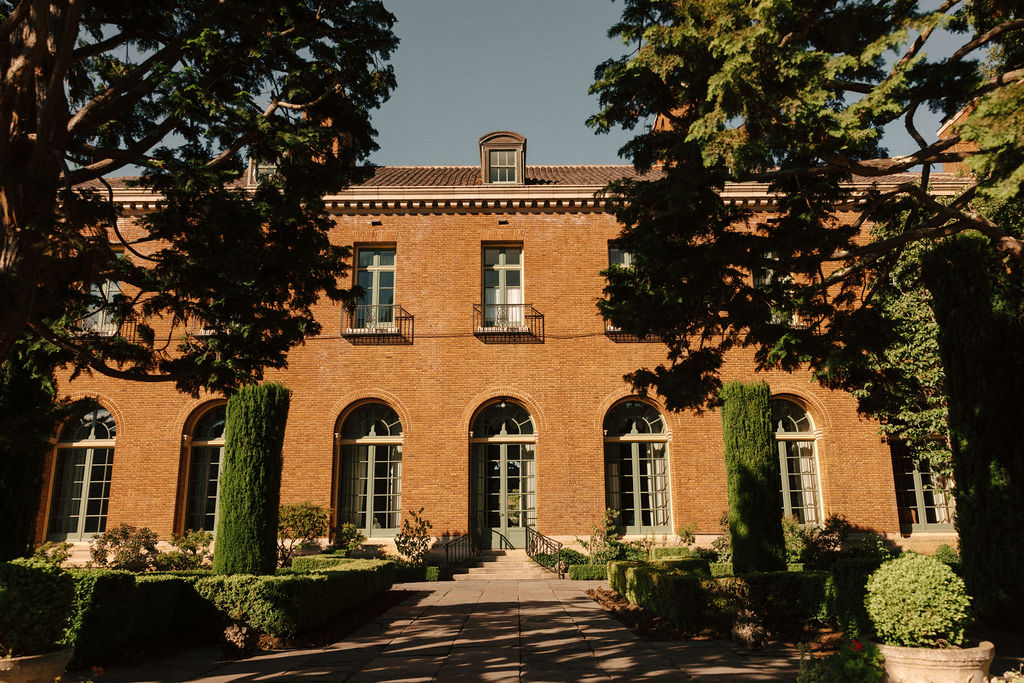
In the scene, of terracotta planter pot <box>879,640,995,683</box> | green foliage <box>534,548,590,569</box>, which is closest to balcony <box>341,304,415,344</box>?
green foliage <box>534,548,590,569</box>

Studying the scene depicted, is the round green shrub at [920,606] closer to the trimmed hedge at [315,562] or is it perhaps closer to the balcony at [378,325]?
the trimmed hedge at [315,562]

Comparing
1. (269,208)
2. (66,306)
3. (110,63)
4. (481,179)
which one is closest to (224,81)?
(269,208)

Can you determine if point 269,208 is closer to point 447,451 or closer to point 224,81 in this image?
point 224,81

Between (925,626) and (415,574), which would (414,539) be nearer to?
(415,574)

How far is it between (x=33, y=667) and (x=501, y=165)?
1822 cm

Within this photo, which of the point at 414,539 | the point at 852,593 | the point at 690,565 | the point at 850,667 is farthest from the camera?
the point at 414,539

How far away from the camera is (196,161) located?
307 inches

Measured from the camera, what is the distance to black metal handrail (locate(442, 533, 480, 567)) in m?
17.0

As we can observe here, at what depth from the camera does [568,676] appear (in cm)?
684

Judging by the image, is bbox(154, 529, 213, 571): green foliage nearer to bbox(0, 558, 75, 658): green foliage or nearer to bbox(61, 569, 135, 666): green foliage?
bbox(61, 569, 135, 666): green foliage

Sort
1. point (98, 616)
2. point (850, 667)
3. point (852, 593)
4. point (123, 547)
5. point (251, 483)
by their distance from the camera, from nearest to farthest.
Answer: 1. point (850, 667)
2. point (98, 616)
3. point (852, 593)
4. point (251, 483)
5. point (123, 547)

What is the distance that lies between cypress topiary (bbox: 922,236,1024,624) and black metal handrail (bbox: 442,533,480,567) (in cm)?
1135

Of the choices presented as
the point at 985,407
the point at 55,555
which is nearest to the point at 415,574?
the point at 55,555

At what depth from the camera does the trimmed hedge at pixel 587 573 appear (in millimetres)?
→ 15664
